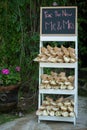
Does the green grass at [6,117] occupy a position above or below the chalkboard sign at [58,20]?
below

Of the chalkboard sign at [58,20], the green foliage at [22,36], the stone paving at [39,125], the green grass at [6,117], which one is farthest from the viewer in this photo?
the green foliage at [22,36]

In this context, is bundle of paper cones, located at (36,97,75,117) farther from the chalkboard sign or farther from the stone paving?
the chalkboard sign

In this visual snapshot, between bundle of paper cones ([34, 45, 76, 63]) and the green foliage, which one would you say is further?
the green foliage

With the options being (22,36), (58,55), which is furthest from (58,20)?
(22,36)

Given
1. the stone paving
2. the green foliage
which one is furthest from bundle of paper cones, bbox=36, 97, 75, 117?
the green foliage

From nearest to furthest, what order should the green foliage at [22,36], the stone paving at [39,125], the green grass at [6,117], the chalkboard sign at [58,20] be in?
the stone paving at [39,125], the chalkboard sign at [58,20], the green grass at [6,117], the green foliage at [22,36]

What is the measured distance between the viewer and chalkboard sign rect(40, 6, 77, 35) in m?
5.27

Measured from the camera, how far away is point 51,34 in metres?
5.32

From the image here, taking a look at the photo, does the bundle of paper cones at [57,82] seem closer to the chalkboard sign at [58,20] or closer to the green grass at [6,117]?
the chalkboard sign at [58,20]

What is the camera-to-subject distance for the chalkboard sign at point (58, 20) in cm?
527

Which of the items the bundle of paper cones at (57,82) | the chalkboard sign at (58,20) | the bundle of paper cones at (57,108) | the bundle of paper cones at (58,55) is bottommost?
the bundle of paper cones at (57,108)

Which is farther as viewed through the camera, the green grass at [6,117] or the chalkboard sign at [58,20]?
the green grass at [6,117]

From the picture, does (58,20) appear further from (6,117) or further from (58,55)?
(6,117)

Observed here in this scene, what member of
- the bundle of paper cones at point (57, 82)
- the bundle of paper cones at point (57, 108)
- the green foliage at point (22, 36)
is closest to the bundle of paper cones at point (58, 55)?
the bundle of paper cones at point (57, 82)
